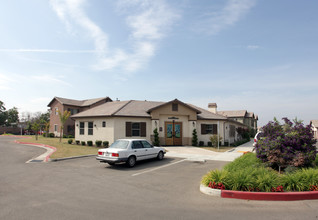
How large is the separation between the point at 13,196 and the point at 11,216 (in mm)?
1783

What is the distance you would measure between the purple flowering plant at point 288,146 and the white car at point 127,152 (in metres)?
5.96

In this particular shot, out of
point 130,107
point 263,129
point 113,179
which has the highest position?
point 130,107

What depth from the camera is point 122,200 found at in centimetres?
617

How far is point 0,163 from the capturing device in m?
12.4

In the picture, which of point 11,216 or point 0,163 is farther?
point 0,163

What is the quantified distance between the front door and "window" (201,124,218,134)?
9.13ft

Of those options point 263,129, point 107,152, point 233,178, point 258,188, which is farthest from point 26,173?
point 263,129

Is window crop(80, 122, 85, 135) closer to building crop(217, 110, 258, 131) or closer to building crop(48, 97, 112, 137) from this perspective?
building crop(48, 97, 112, 137)

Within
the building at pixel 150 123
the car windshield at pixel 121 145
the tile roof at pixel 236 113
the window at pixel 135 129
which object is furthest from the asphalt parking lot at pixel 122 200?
the tile roof at pixel 236 113

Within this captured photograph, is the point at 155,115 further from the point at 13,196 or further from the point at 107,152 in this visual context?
the point at 13,196

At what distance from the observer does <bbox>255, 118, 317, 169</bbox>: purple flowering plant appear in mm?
8531

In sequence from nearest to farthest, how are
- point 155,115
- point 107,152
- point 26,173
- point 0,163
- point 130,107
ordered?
point 26,173, point 107,152, point 0,163, point 155,115, point 130,107

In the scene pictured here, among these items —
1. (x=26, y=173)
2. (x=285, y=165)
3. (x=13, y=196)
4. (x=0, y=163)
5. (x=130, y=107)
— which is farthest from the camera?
(x=130, y=107)

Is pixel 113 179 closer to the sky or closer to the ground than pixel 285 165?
closer to the ground
